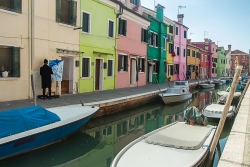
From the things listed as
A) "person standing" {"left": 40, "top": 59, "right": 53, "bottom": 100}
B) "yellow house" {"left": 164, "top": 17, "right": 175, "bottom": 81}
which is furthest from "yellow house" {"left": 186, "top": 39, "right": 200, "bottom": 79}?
"person standing" {"left": 40, "top": 59, "right": 53, "bottom": 100}

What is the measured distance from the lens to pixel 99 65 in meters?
16.5

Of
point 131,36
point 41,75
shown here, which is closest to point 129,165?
point 41,75

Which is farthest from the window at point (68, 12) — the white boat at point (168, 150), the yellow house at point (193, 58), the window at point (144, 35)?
the yellow house at point (193, 58)

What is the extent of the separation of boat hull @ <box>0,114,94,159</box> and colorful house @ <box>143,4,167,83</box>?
17.3 metres

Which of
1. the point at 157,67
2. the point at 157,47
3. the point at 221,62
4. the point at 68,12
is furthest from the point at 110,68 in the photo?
the point at 221,62

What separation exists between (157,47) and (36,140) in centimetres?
2106

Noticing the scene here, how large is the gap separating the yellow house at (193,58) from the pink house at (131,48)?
16806 mm

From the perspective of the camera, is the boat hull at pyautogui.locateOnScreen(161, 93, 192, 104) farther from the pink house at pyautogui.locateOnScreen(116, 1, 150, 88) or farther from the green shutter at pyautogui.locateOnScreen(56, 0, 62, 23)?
the green shutter at pyautogui.locateOnScreen(56, 0, 62, 23)

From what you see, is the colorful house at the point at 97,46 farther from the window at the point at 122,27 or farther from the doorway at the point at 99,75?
the window at the point at 122,27

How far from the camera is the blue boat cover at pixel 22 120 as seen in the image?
6.09 m

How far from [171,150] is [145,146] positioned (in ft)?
2.04

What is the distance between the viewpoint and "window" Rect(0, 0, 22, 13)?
33.4ft

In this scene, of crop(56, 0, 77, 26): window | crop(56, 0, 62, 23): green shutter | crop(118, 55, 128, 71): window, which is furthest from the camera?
crop(118, 55, 128, 71): window

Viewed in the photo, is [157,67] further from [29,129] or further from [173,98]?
[29,129]
